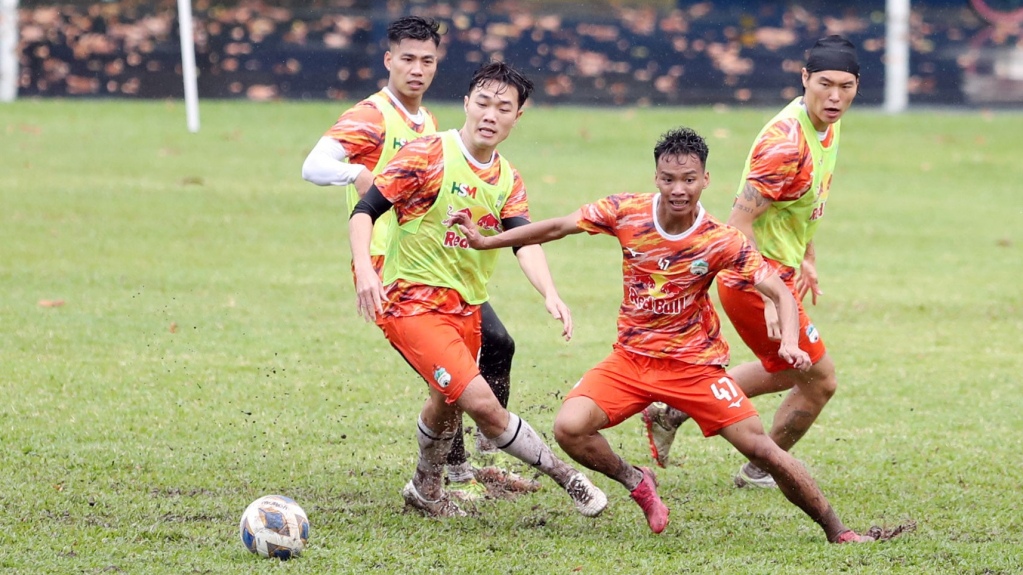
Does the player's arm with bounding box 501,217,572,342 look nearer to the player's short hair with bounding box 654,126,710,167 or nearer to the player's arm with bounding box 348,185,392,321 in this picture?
the player's arm with bounding box 348,185,392,321

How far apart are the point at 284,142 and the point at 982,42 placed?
40.1 feet

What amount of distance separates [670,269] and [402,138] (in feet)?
5.24

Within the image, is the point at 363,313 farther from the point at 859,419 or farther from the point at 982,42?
the point at 982,42

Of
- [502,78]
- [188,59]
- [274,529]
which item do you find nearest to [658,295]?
[502,78]

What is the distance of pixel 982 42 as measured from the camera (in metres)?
22.3

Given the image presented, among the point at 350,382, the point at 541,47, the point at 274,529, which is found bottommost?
the point at 350,382

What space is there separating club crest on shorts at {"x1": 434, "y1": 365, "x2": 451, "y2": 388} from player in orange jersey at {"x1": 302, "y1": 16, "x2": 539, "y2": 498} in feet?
2.39

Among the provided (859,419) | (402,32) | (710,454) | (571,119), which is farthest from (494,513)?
(571,119)

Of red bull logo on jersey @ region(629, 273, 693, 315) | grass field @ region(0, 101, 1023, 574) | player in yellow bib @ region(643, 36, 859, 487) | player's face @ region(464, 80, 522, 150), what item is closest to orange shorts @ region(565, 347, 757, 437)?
red bull logo on jersey @ region(629, 273, 693, 315)

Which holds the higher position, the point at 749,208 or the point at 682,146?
the point at 682,146

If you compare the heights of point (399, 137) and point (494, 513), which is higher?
point (399, 137)

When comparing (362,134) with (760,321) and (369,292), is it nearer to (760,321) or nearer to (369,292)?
(369,292)

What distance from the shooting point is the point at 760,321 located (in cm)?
620

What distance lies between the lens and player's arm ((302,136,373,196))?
19.7ft
